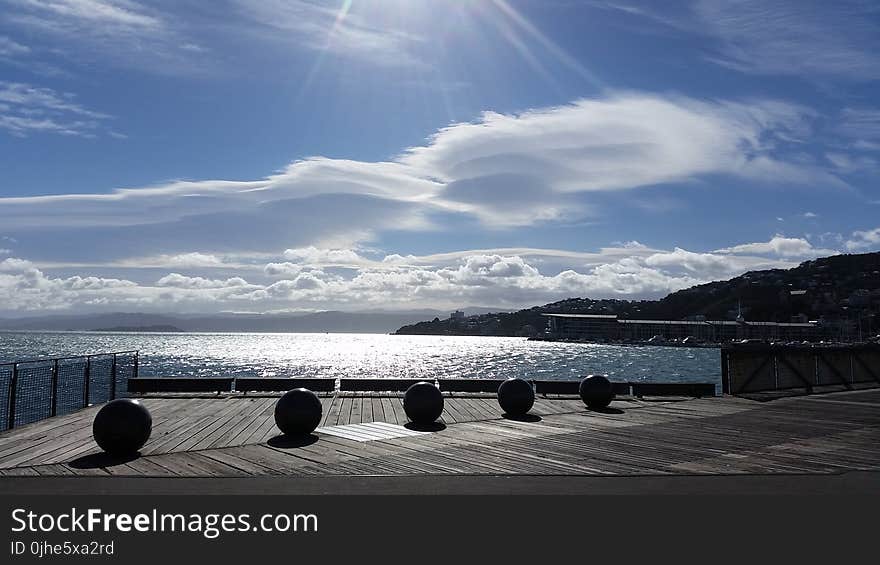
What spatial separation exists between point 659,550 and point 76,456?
8.98 m

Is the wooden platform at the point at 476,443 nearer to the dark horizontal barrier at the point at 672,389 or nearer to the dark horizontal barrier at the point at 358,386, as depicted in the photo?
the dark horizontal barrier at the point at 358,386

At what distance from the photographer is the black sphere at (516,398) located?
1650 cm

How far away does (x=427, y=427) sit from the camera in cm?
1445

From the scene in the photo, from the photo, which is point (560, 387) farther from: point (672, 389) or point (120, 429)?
point (120, 429)

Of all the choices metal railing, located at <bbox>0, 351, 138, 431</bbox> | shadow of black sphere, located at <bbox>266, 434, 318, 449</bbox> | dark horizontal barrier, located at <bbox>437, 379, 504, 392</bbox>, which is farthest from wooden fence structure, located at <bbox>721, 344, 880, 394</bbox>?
metal railing, located at <bbox>0, 351, 138, 431</bbox>

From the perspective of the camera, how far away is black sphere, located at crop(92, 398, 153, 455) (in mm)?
10766

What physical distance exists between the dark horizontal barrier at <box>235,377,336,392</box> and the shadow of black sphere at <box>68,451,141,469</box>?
10164mm

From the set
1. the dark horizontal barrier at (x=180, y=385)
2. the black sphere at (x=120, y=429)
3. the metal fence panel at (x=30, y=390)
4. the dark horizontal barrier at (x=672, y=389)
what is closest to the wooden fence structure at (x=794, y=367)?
the dark horizontal barrier at (x=672, y=389)

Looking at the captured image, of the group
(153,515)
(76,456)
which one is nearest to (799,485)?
(153,515)

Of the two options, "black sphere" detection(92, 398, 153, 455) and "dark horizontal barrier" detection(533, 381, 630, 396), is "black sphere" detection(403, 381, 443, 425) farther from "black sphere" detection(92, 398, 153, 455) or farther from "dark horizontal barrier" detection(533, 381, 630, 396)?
"dark horizontal barrier" detection(533, 381, 630, 396)

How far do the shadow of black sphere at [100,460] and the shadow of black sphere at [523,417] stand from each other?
8.22 meters

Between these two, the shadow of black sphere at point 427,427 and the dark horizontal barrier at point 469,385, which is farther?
the dark horizontal barrier at point 469,385

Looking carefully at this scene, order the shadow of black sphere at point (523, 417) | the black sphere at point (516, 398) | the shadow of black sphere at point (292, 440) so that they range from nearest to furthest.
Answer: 1. the shadow of black sphere at point (292, 440)
2. the shadow of black sphere at point (523, 417)
3. the black sphere at point (516, 398)

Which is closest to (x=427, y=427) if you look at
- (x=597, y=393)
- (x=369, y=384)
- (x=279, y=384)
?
(x=597, y=393)
